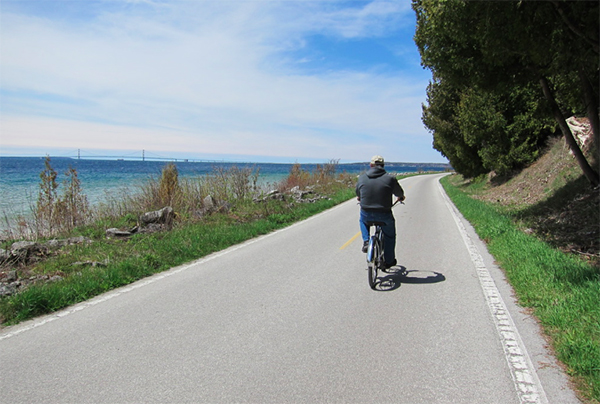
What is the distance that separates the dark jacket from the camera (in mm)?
6594

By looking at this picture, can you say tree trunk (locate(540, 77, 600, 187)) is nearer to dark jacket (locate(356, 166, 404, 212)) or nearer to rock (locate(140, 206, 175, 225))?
dark jacket (locate(356, 166, 404, 212))

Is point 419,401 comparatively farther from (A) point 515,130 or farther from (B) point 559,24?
(A) point 515,130

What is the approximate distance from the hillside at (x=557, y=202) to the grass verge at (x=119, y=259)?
7574 millimetres

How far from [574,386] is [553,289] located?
2.67 metres

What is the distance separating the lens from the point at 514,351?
4180 millimetres

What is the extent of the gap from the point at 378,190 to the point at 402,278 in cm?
159

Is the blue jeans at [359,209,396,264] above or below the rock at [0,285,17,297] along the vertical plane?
above

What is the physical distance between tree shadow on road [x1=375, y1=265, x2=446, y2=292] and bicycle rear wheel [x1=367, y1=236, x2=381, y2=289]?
16 cm

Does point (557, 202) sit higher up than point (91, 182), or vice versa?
point (557, 202)

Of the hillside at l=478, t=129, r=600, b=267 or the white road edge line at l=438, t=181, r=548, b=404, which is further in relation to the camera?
the hillside at l=478, t=129, r=600, b=267

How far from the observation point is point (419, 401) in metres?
3.26

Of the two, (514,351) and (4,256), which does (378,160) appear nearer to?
(514,351)

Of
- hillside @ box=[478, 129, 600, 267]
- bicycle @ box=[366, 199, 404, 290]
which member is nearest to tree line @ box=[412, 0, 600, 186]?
hillside @ box=[478, 129, 600, 267]

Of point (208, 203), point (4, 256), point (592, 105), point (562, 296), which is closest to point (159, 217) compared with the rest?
point (208, 203)
